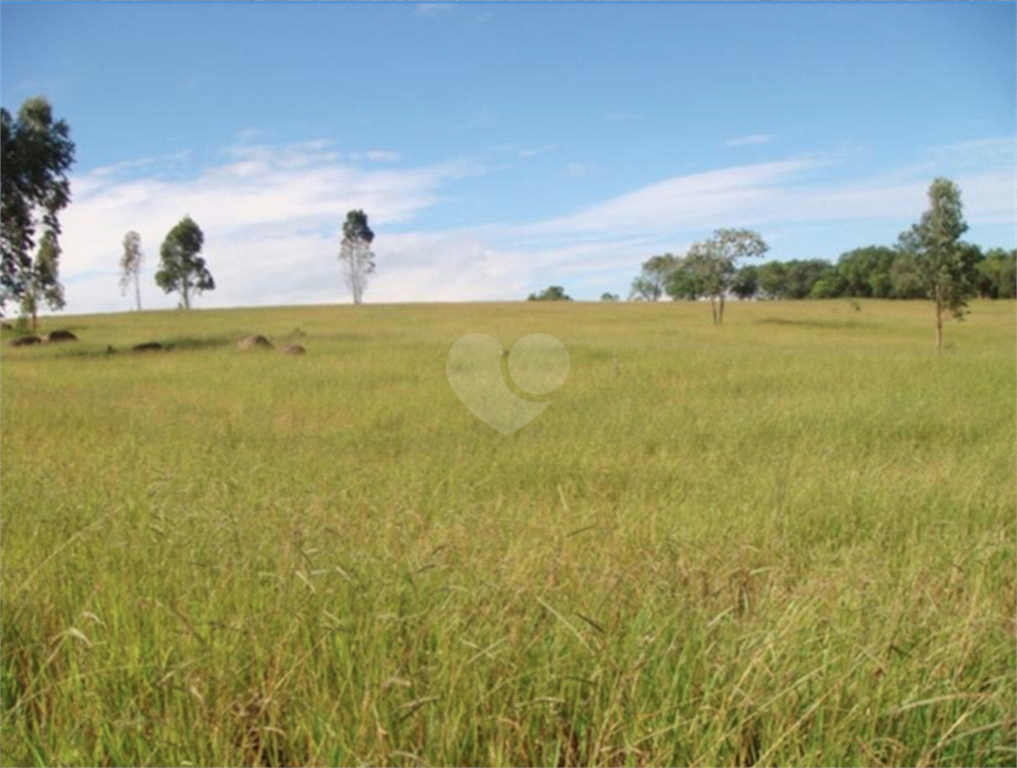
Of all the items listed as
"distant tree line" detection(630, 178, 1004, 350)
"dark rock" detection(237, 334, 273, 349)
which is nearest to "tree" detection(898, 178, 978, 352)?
"distant tree line" detection(630, 178, 1004, 350)

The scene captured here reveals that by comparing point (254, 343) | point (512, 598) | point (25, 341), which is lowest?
point (512, 598)

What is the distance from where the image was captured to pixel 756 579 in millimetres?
4145

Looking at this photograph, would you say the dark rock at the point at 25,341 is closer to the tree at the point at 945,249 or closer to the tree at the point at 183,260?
the tree at the point at 183,260

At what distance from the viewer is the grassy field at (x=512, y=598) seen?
2646 mm

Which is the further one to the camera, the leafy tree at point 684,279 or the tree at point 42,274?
the tree at point 42,274

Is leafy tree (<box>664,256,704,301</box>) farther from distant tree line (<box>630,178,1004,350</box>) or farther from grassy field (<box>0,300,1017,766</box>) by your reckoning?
grassy field (<box>0,300,1017,766</box>)

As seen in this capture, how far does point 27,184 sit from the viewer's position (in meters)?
27.2

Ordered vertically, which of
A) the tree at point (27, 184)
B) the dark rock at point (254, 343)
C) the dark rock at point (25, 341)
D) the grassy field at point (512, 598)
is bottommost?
the grassy field at point (512, 598)

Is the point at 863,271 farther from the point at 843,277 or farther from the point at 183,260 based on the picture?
the point at 183,260

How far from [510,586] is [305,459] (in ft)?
16.0

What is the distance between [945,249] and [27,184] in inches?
1376

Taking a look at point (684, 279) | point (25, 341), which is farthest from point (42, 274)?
point (684, 279)

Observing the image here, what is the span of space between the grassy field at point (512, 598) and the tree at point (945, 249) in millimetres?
27703

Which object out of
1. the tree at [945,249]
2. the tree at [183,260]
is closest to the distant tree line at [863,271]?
the tree at [945,249]
